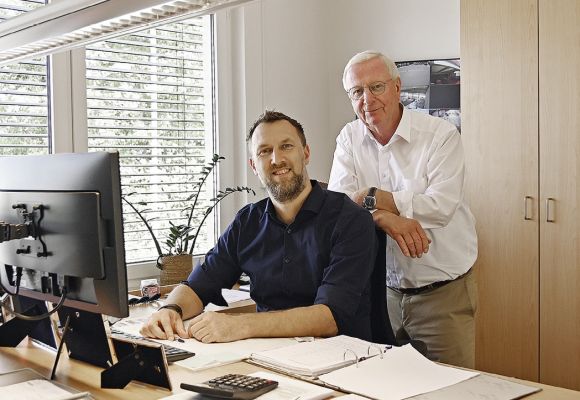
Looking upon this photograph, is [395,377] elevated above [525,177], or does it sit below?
below

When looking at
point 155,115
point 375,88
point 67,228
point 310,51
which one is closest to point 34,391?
point 67,228

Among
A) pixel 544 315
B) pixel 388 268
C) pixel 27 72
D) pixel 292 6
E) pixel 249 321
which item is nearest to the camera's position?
pixel 249 321

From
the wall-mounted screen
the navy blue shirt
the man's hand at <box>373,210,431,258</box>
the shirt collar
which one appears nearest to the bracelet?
the navy blue shirt

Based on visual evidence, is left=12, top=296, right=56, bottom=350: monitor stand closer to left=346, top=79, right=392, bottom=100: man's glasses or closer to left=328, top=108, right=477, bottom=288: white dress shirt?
left=328, top=108, right=477, bottom=288: white dress shirt

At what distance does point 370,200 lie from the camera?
8.05 ft

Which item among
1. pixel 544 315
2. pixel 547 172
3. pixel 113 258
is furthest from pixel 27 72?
pixel 544 315

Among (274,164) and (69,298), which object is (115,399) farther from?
(274,164)

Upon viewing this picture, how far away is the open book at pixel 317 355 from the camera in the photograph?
67.4 inches

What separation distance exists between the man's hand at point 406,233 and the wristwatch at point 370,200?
6 cm

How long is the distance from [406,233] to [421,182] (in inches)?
12.4

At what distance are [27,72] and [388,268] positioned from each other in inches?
72.0

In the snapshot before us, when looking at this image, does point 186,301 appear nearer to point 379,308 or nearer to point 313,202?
point 313,202

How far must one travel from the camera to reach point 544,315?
3.49 meters

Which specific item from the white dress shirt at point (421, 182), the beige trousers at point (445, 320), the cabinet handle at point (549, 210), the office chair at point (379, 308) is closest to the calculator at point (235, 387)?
the office chair at point (379, 308)
